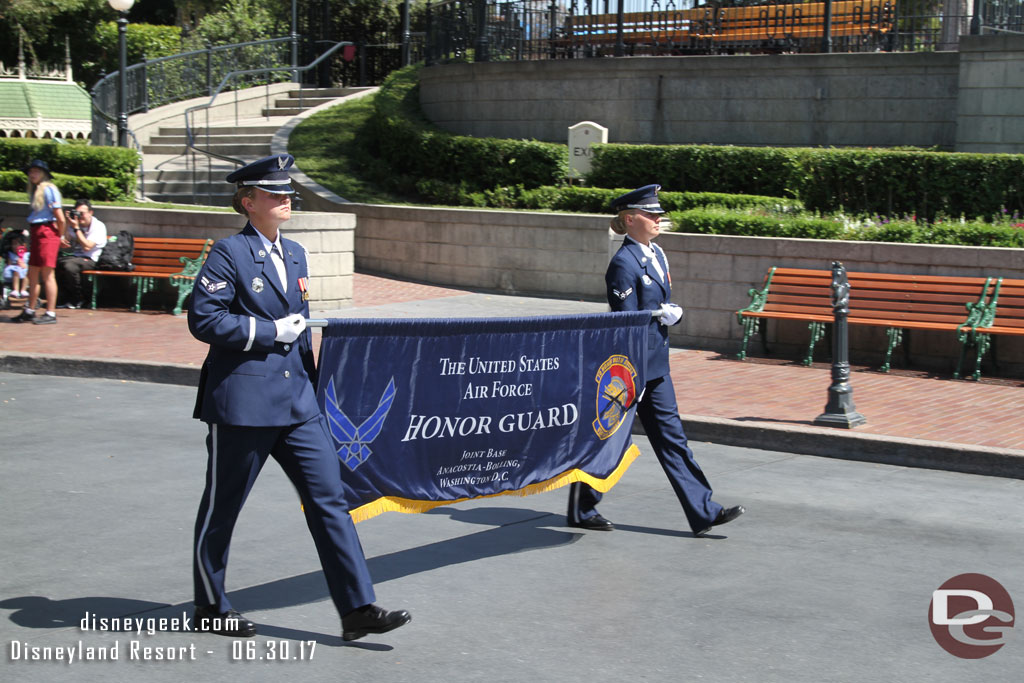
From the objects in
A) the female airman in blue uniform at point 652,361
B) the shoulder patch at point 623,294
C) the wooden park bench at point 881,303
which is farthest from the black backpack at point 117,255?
the shoulder patch at point 623,294

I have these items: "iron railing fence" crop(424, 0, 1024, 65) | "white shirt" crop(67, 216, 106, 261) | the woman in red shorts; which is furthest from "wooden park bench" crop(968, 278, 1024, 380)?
"white shirt" crop(67, 216, 106, 261)

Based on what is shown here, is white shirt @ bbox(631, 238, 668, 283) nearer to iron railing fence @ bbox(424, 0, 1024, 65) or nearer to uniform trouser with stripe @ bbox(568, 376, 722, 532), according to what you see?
uniform trouser with stripe @ bbox(568, 376, 722, 532)

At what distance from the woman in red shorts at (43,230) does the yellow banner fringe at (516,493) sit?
9.24m

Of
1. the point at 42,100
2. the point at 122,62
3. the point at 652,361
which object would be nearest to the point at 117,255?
the point at 122,62

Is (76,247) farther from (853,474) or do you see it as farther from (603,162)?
(853,474)

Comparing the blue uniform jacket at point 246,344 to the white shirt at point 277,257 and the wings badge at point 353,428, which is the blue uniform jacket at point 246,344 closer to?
the white shirt at point 277,257

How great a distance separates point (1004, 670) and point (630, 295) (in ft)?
9.30

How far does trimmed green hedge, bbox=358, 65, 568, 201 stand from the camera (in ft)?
63.9

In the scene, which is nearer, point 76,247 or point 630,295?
point 630,295

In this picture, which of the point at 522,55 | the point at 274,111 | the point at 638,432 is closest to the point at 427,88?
the point at 522,55

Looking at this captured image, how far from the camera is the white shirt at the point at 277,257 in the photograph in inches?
199

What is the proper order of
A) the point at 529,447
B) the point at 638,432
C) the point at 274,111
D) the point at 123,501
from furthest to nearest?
1. the point at 274,111
2. the point at 638,432
3. the point at 123,501
4. the point at 529,447

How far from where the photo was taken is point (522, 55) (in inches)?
877

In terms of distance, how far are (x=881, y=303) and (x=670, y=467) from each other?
6.34 m
